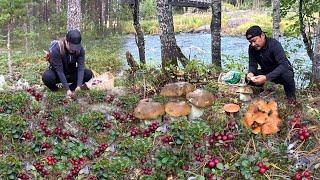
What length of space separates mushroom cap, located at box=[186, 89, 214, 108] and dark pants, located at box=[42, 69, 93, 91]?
6.11 feet

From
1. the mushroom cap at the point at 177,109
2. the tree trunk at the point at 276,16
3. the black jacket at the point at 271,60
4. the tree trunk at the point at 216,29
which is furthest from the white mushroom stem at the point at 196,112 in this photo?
the tree trunk at the point at 276,16

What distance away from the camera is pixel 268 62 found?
18.7ft

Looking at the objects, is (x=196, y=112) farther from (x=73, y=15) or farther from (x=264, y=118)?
(x=73, y=15)

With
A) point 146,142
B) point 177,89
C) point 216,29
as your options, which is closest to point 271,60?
point 177,89

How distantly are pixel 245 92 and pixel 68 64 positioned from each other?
2.52 metres

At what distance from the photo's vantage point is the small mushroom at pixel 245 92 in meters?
5.77

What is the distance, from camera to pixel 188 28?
28.2m

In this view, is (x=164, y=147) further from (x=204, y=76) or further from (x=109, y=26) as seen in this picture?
(x=109, y=26)

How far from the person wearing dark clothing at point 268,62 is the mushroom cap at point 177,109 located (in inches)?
34.8

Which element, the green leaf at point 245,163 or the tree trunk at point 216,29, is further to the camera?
the tree trunk at point 216,29

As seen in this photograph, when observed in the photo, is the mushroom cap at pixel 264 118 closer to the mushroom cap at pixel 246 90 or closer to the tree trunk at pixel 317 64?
the mushroom cap at pixel 246 90

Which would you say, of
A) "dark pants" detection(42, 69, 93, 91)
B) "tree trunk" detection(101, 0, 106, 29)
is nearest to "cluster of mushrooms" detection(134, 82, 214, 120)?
"dark pants" detection(42, 69, 93, 91)

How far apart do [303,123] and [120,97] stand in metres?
2.53

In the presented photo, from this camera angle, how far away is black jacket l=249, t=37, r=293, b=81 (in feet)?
17.8
